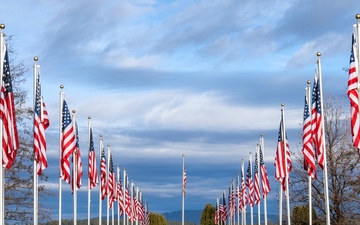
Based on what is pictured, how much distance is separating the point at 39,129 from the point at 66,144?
19.3 ft

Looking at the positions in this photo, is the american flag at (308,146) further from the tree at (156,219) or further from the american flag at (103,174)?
the tree at (156,219)

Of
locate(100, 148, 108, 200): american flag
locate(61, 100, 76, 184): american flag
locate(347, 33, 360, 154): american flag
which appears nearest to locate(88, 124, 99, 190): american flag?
locate(100, 148, 108, 200): american flag

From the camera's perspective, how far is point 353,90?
103 feet

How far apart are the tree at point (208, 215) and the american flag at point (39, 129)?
342 ft

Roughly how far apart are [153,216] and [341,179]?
3519 inches

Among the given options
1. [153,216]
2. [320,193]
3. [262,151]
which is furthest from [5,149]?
[153,216]

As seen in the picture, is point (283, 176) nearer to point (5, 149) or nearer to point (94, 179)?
point (94, 179)

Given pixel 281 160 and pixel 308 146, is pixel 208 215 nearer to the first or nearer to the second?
pixel 281 160

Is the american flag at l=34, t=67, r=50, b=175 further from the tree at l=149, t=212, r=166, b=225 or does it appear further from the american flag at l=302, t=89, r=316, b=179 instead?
the tree at l=149, t=212, r=166, b=225

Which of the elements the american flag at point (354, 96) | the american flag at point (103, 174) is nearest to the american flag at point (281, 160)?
the american flag at point (103, 174)

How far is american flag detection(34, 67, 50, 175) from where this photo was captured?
116 ft

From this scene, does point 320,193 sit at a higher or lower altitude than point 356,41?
lower

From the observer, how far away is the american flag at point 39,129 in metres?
35.3

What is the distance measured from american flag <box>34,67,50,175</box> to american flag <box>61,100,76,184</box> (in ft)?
14.5
